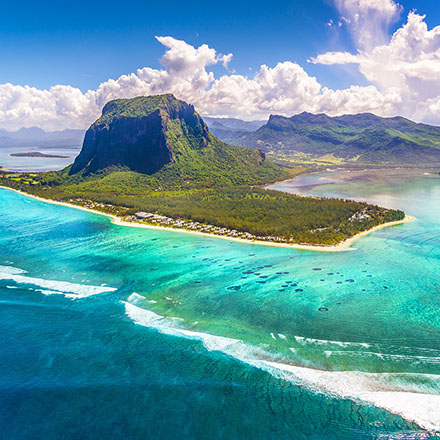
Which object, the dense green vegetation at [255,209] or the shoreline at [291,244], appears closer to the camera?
the shoreline at [291,244]

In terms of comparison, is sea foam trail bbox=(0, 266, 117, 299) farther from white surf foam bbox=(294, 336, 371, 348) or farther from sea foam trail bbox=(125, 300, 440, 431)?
white surf foam bbox=(294, 336, 371, 348)

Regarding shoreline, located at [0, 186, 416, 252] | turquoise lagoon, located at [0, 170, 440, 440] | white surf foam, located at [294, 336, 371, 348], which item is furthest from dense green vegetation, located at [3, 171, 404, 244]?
white surf foam, located at [294, 336, 371, 348]

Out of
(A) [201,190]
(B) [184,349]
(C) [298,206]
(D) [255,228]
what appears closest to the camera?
(B) [184,349]

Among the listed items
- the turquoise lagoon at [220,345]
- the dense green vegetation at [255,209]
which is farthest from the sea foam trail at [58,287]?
the dense green vegetation at [255,209]

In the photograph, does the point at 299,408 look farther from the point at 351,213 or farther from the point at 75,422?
the point at 351,213

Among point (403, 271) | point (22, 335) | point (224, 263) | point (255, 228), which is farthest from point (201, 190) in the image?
point (22, 335)

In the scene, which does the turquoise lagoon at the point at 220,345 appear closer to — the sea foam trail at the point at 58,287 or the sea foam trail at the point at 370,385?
the sea foam trail at the point at 370,385
